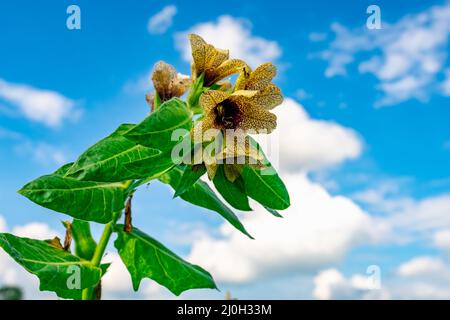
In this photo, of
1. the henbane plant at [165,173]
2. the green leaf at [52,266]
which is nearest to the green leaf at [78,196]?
the henbane plant at [165,173]

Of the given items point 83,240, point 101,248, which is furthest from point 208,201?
point 83,240

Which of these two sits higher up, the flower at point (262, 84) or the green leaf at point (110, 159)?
the flower at point (262, 84)

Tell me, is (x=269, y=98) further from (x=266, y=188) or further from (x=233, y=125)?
(x=266, y=188)

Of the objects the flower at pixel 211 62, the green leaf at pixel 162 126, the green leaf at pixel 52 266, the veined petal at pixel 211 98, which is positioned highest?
the flower at pixel 211 62

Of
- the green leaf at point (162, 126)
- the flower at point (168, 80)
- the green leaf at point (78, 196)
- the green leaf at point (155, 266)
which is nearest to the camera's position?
the green leaf at point (162, 126)

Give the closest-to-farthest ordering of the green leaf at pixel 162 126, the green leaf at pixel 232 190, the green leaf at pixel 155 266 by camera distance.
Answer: the green leaf at pixel 162 126, the green leaf at pixel 232 190, the green leaf at pixel 155 266

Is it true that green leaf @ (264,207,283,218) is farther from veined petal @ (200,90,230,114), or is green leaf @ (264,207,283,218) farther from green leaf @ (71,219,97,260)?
green leaf @ (71,219,97,260)

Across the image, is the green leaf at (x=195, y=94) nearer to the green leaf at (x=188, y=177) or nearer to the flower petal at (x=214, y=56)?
the flower petal at (x=214, y=56)

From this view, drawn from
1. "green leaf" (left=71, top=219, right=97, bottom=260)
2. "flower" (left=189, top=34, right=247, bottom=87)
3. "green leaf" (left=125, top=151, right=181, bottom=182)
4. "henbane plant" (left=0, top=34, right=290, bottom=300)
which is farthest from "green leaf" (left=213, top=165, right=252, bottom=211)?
"green leaf" (left=71, top=219, right=97, bottom=260)
